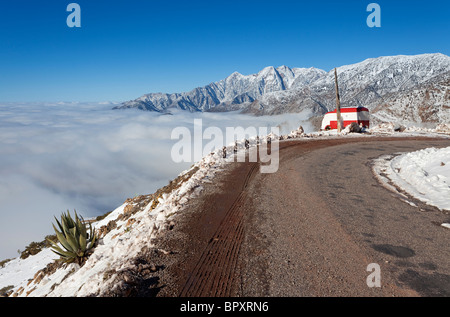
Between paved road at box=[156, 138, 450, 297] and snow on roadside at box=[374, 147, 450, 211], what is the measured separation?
0.80 meters

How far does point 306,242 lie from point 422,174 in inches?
325

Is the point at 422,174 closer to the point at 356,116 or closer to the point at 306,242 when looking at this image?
the point at 306,242

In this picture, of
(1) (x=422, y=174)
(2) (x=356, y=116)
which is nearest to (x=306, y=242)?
(1) (x=422, y=174)

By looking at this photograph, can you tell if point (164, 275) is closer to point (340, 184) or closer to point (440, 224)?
point (440, 224)

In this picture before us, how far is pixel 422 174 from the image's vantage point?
10.4 meters

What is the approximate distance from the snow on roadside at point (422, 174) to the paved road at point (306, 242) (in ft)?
2.63

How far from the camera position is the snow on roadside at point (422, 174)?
8.50 meters

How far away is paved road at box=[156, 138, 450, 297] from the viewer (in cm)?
425

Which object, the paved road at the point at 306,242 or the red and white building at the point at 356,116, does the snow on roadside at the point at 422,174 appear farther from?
the red and white building at the point at 356,116

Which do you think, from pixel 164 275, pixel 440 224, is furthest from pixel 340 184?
pixel 164 275

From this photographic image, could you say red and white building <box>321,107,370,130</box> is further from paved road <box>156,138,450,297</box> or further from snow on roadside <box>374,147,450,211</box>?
paved road <box>156,138,450,297</box>

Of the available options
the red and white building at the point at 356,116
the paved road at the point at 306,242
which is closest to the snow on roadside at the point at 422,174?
the paved road at the point at 306,242

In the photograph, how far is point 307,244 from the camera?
563 cm

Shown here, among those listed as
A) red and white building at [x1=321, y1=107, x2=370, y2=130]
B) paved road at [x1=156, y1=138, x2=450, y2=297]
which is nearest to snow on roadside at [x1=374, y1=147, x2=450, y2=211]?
paved road at [x1=156, y1=138, x2=450, y2=297]
